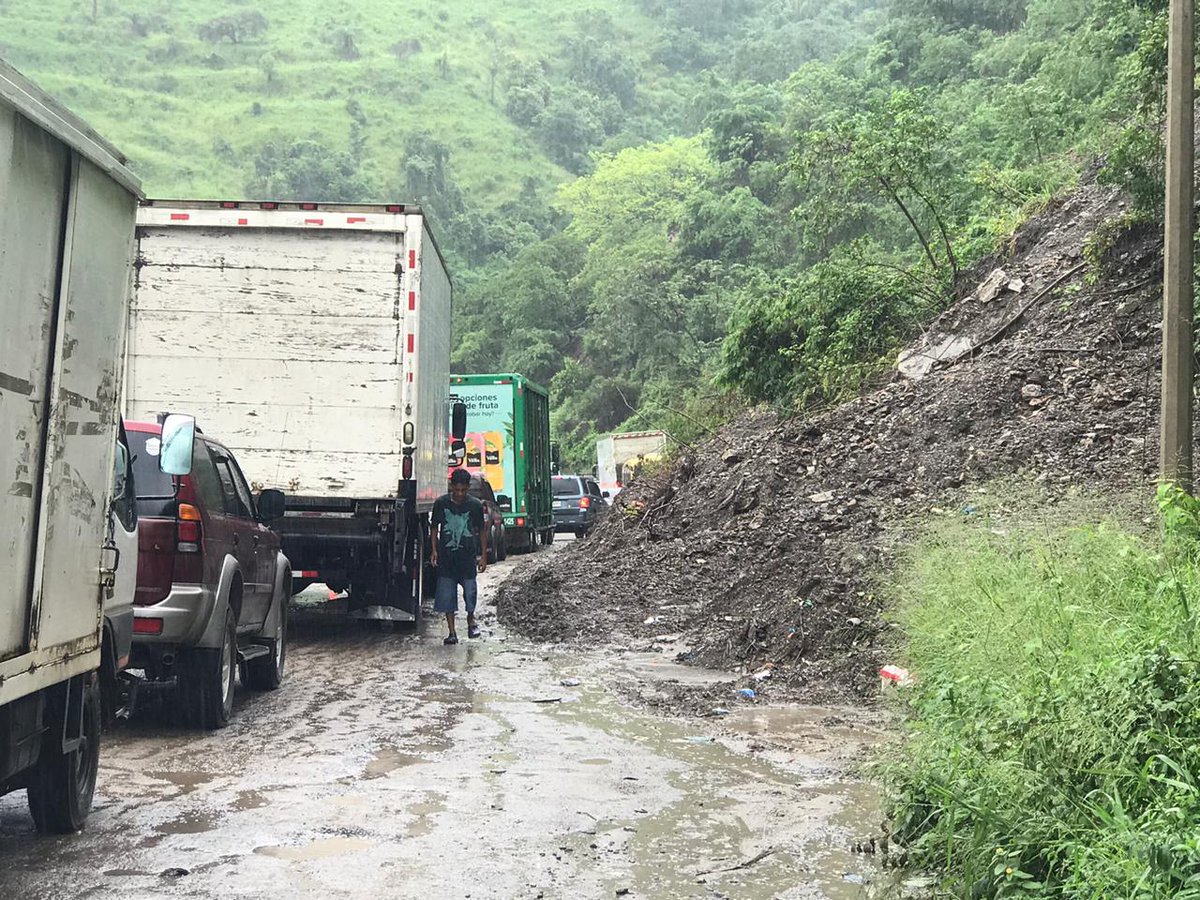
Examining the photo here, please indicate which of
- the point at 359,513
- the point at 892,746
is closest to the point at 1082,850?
the point at 892,746

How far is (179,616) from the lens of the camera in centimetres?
834

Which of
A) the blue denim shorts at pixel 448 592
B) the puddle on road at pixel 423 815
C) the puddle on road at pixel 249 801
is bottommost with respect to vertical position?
the puddle on road at pixel 423 815

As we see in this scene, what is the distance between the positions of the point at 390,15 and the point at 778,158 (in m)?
127

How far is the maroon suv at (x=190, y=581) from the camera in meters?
8.36

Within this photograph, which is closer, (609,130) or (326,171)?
(326,171)

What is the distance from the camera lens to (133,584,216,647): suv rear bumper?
8289 mm

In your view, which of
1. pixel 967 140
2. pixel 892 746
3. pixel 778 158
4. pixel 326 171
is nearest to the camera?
pixel 892 746

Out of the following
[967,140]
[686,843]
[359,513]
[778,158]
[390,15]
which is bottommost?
[686,843]

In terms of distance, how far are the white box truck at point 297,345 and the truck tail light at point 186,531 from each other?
14.1 feet

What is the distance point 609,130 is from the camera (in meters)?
133

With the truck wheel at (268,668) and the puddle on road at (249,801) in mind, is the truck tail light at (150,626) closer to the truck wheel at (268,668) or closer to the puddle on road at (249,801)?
the puddle on road at (249,801)

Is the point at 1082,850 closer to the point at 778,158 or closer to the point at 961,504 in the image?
the point at 961,504

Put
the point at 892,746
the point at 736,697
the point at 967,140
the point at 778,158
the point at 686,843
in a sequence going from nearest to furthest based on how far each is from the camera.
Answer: the point at 686,843, the point at 892,746, the point at 736,697, the point at 967,140, the point at 778,158

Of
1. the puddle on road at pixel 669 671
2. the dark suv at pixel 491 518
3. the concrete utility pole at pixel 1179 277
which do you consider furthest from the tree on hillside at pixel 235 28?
the concrete utility pole at pixel 1179 277
